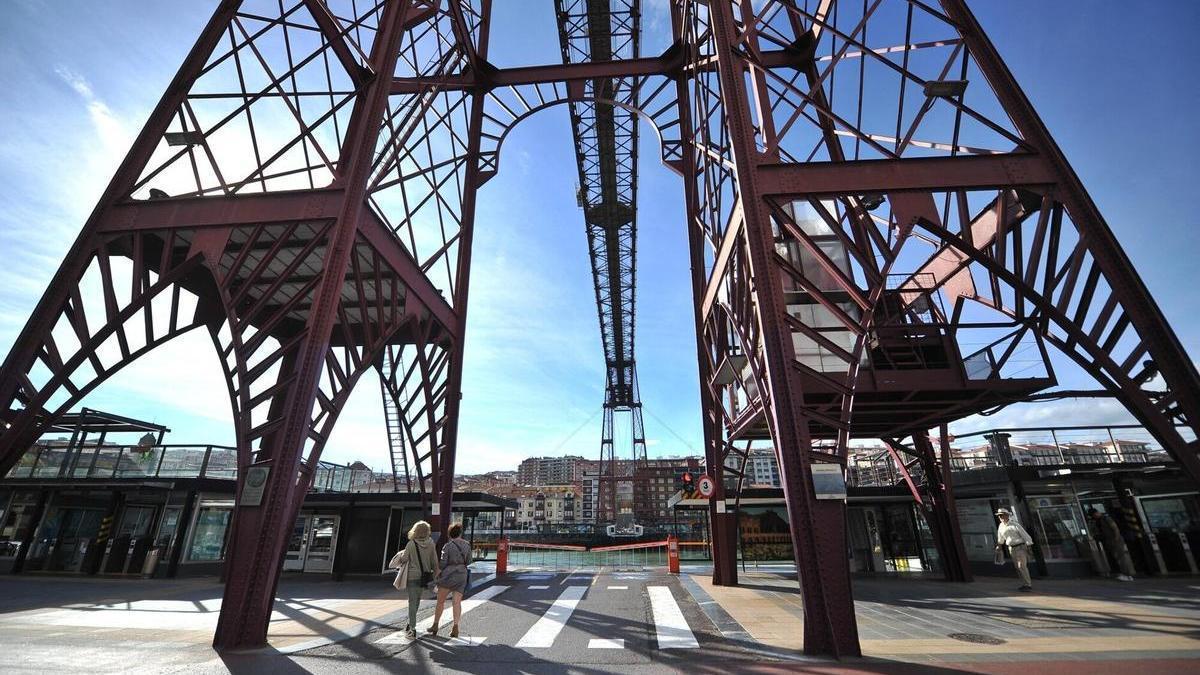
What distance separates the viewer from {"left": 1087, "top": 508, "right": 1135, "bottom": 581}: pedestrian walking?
41.3 ft

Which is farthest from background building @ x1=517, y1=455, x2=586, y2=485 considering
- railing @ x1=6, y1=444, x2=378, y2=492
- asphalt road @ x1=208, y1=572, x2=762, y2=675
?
asphalt road @ x1=208, y1=572, x2=762, y2=675

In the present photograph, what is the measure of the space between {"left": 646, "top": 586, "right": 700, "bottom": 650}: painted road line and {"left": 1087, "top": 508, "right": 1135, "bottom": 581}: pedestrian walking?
38.6 feet

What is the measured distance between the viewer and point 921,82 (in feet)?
25.8

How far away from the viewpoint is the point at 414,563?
267 inches

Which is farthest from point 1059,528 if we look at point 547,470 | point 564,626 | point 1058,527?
point 547,470

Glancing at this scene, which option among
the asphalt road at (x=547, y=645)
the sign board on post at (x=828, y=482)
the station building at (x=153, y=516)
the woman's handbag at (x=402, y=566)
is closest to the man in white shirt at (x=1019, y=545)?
the asphalt road at (x=547, y=645)

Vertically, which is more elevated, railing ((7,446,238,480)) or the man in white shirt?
railing ((7,446,238,480))

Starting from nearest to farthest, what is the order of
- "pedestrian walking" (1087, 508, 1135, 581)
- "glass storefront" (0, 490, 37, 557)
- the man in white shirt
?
the man in white shirt
"pedestrian walking" (1087, 508, 1135, 581)
"glass storefront" (0, 490, 37, 557)

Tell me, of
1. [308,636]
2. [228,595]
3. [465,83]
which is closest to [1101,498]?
[308,636]

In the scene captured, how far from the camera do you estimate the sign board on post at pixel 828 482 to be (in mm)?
5727

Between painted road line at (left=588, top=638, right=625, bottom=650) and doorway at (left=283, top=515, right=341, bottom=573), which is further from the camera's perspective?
doorway at (left=283, top=515, right=341, bottom=573)

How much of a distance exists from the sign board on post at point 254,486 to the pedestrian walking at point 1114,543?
60.2 feet

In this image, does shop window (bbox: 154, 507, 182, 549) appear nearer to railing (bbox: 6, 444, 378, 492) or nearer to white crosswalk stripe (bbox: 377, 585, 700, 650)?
railing (bbox: 6, 444, 378, 492)

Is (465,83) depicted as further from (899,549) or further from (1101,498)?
(1101,498)
